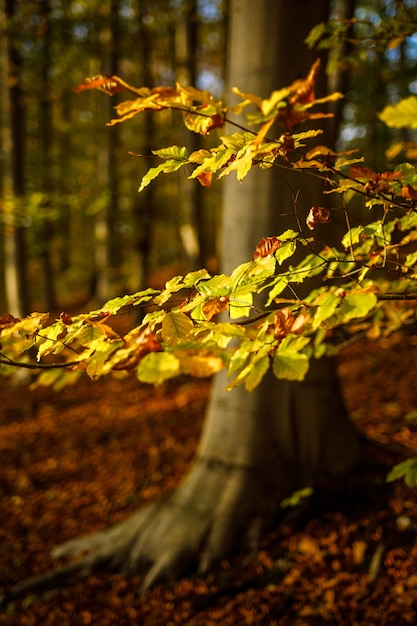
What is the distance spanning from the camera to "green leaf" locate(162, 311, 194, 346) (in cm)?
130

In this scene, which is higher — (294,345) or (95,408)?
(294,345)

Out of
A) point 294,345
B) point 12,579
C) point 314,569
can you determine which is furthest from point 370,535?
point 12,579

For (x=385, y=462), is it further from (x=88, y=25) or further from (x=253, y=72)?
(x=88, y=25)

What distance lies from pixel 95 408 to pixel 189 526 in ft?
12.6

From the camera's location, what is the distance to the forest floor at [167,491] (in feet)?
8.41

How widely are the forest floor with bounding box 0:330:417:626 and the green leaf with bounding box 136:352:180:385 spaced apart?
2.17m

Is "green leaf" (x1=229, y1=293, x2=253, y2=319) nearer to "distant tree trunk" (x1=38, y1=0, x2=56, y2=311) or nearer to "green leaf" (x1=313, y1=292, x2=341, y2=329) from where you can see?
"green leaf" (x1=313, y1=292, x2=341, y2=329)

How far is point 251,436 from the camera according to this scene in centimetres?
293

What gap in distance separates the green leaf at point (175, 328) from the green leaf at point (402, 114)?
0.75 m

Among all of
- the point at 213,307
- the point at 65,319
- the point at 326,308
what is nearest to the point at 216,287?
the point at 213,307

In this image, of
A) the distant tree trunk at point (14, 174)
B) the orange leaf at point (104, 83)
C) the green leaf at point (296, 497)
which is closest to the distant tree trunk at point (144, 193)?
the distant tree trunk at point (14, 174)

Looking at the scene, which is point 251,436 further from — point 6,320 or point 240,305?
point 6,320

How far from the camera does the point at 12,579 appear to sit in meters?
3.38

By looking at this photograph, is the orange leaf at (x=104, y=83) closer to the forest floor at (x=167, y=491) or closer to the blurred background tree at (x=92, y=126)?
the forest floor at (x=167, y=491)
